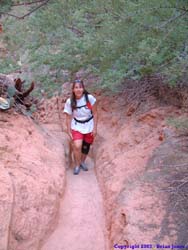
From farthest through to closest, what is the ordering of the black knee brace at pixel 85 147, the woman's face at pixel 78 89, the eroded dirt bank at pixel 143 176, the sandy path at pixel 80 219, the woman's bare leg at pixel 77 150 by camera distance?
the black knee brace at pixel 85 147 < the woman's bare leg at pixel 77 150 < the woman's face at pixel 78 89 < the sandy path at pixel 80 219 < the eroded dirt bank at pixel 143 176

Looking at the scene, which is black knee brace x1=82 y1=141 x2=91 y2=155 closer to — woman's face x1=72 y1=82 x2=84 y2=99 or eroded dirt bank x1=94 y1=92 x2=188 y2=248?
eroded dirt bank x1=94 y1=92 x2=188 y2=248

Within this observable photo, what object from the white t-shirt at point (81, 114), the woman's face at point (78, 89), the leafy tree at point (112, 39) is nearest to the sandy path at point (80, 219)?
the white t-shirt at point (81, 114)

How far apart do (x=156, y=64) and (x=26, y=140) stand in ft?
7.63

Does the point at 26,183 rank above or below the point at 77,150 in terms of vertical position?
above

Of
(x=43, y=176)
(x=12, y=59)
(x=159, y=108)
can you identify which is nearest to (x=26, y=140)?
(x=43, y=176)

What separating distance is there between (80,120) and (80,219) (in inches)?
78.0

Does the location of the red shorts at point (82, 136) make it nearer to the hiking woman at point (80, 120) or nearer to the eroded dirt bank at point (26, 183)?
the hiking woman at point (80, 120)

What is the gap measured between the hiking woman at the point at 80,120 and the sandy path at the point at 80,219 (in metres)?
0.51

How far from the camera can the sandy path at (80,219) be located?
4.20 m

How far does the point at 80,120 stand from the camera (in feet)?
20.1

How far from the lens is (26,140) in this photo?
17.7 feet

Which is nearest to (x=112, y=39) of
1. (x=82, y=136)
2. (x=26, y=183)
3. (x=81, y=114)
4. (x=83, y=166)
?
(x=81, y=114)

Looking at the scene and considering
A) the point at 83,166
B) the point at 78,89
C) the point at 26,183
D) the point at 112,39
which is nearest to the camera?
the point at 26,183

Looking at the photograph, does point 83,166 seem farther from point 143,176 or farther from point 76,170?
point 143,176
